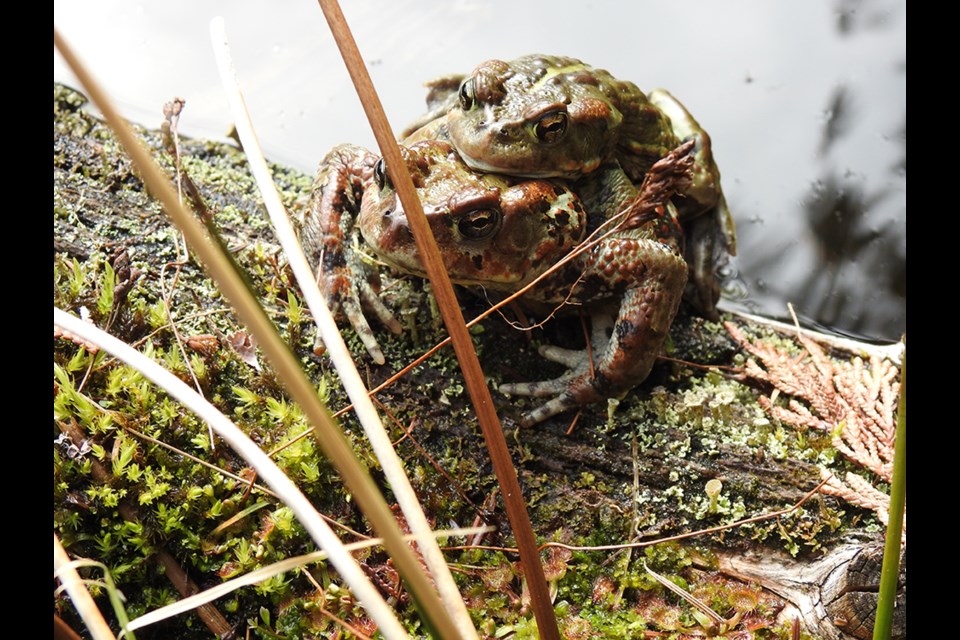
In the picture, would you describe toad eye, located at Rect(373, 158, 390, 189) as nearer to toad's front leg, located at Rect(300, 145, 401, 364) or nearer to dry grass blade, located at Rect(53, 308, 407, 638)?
toad's front leg, located at Rect(300, 145, 401, 364)

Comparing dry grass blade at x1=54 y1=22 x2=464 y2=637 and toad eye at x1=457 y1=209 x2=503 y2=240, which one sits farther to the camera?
toad eye at x1=457 y1=209 x2=503 y2=240

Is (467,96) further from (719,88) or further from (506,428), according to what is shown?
(719,88)

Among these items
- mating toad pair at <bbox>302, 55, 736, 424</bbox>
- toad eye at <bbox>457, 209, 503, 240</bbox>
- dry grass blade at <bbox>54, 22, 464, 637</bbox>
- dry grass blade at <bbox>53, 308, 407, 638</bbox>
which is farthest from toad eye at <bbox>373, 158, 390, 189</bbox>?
dry grass blade at <bbox>54, 22, 464, 637</bbox>

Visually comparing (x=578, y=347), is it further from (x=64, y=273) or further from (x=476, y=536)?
(x=64, y=273)

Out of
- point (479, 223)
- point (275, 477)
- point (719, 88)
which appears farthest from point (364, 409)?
point (719, 88)

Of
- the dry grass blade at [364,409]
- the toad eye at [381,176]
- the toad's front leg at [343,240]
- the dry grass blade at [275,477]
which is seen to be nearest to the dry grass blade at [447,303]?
the dry grass blade at [364,409]

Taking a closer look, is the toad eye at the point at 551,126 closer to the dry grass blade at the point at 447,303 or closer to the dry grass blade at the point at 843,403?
the dry grass blade at the point at 447,303
